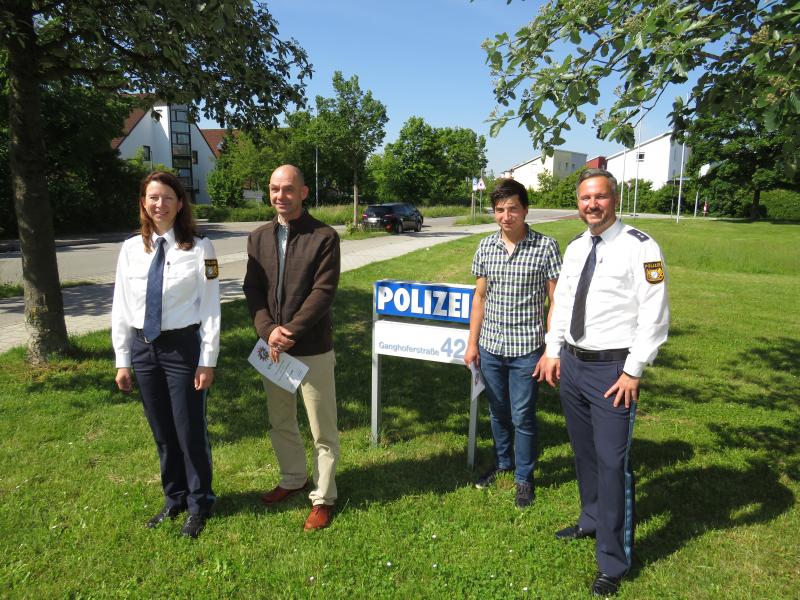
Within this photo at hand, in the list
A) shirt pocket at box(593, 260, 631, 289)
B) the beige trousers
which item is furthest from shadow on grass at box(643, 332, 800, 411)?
the beige trousers

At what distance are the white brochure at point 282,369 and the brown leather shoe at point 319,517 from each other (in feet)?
2.48

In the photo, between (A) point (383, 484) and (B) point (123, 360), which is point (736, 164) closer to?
(A) point (383, 484)

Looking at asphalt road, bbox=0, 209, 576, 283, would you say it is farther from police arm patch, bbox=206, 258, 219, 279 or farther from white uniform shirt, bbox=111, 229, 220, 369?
police arm patch, bbox=206, 258, 219, 279

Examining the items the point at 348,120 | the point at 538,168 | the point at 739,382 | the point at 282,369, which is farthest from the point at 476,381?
the point at 538,168

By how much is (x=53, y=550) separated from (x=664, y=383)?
5.67 meters

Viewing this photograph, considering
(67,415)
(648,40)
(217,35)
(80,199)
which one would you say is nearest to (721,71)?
(648,40)

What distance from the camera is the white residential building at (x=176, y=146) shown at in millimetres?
44156

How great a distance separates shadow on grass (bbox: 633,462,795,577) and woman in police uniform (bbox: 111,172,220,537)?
2550 mm

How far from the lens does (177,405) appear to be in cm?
299

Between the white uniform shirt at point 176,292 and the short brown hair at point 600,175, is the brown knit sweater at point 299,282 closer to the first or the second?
the white uniform shirt at point 176,292

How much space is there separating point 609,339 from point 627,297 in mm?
219

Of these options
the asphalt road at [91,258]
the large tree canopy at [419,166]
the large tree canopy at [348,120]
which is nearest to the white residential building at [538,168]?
the large tree canopy at [419,166]

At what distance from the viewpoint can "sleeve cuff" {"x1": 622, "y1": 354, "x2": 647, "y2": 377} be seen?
8.23ft

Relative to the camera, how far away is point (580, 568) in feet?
9.50
